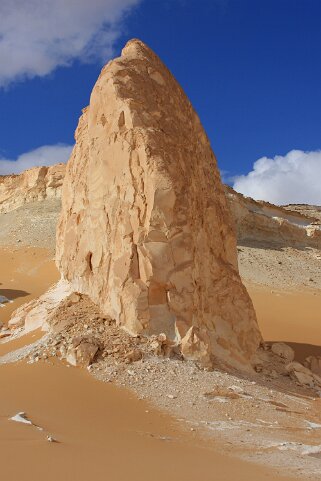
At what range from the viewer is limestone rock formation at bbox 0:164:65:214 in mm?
46906

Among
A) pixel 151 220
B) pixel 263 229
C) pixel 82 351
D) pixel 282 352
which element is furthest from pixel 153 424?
pixel 263 229

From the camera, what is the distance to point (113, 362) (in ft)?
27.8

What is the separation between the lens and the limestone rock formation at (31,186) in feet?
154

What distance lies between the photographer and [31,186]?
47.9 m

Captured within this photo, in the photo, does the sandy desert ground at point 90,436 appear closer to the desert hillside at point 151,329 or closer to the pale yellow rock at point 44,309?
the desert hillside at point 151,329

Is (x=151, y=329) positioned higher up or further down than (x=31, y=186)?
further down

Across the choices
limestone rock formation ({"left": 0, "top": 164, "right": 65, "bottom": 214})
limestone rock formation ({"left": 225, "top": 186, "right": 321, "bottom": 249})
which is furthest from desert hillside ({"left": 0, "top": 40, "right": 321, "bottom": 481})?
limestone rock formation ({"left": 0, "top": 164, "right": 65, "bottom": 214})

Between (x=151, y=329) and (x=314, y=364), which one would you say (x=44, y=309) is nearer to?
(x=151, y=329)

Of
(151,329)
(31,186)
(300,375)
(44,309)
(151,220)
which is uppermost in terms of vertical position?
(31,186)

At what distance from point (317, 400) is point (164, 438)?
436 cm

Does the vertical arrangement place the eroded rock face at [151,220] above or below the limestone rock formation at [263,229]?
below

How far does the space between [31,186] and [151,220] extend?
4030 centimetres

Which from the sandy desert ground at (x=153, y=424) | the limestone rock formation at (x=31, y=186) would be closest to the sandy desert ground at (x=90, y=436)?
the sandy desert ground at (x=153, y=424)

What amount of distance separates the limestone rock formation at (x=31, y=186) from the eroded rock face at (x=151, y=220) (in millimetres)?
35525
